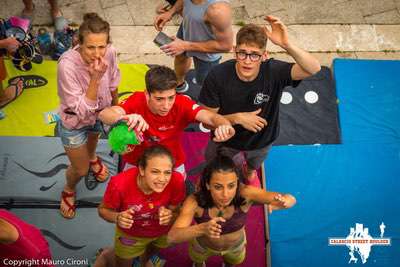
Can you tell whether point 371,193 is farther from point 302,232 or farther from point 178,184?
point 178,184

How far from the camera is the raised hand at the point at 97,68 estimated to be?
3184 mm

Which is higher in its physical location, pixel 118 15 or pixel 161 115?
pixel 118 15

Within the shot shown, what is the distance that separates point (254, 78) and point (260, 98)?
159 mm

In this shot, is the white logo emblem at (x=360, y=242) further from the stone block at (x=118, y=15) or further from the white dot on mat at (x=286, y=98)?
the stone block at (x=118, y=15)

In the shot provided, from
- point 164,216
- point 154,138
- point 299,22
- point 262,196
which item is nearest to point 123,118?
point 154,138

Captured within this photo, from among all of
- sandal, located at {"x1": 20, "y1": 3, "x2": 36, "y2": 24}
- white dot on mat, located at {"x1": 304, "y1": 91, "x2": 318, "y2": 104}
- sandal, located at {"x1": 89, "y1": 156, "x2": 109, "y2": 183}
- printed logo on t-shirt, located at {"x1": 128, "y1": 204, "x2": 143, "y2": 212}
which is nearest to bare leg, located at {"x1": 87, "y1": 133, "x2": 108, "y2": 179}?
sandal, located at {"x1": 89, "y1": 156, "x2": 109, "y2": 183}

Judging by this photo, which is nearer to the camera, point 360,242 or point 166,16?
point 360,242

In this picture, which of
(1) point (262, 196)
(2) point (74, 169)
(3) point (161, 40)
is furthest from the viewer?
(3) point (161, 40)

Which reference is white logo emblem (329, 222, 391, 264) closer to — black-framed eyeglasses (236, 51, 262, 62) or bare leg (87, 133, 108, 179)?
black-framed eyeglasses (236, 51, 262, 62)

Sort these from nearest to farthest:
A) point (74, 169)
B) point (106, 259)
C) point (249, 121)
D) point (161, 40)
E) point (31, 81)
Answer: point (249, 121) < point (106, 259) < point (74, 169) < point (161, 40) < point (31, 81)

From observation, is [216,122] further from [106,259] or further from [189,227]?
[106,259]

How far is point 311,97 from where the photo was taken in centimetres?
525

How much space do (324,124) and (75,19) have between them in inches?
136

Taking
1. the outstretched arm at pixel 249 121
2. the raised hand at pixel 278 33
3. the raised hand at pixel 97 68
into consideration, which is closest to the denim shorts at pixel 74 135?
the raised hand at pixel 97 68
